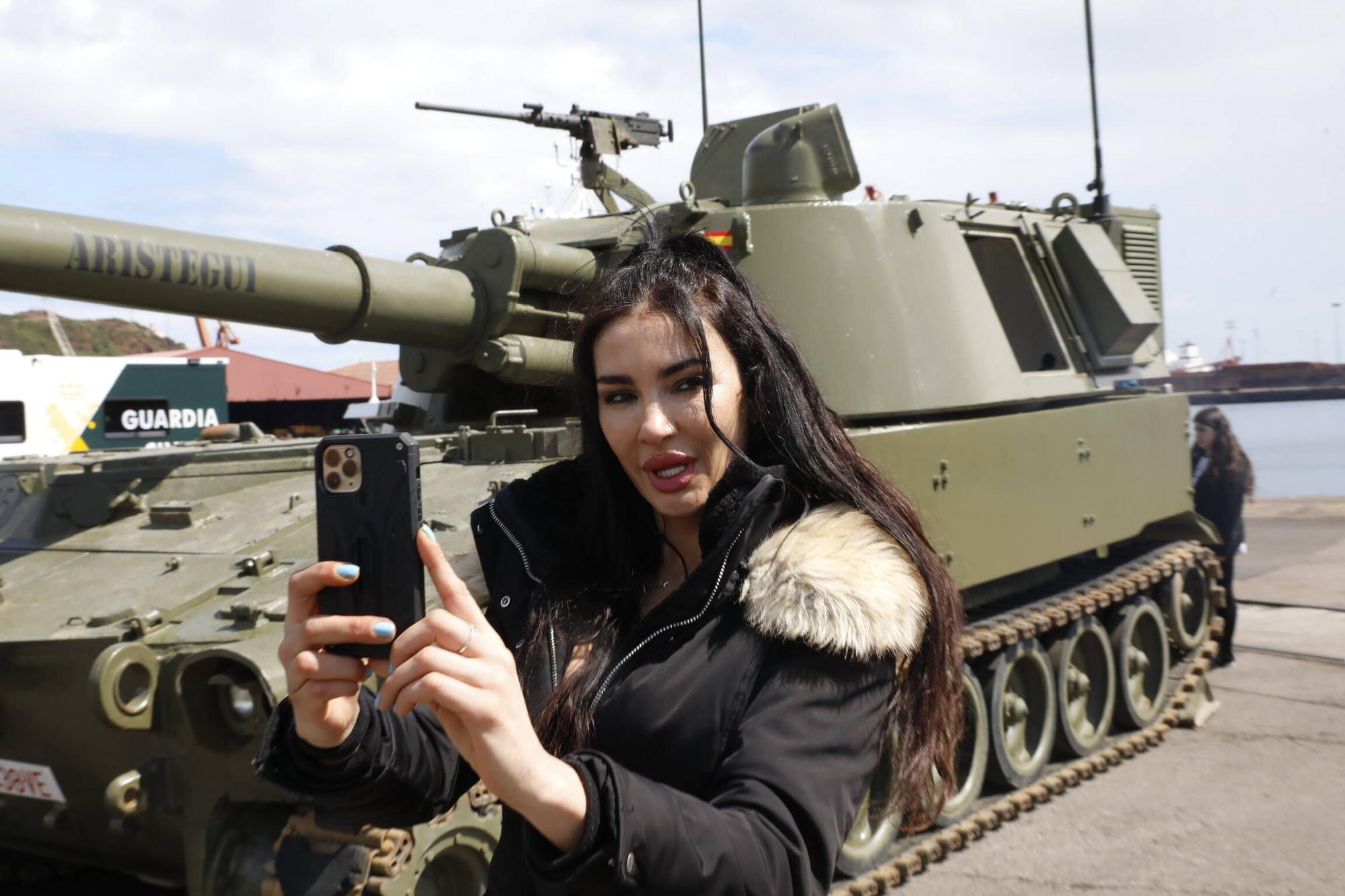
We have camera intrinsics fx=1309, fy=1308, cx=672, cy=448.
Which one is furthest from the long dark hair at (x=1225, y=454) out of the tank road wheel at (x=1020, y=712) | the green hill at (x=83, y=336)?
the green hill at (x=83, y=336)

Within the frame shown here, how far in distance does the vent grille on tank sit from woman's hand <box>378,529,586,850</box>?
23.0ft

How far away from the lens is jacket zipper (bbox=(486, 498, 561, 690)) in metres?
1.76

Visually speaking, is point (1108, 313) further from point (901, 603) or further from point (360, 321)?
point (901, 603)

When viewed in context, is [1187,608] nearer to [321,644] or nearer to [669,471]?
[669,471]

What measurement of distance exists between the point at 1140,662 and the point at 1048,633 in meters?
1.07

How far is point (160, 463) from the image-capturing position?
5.24m

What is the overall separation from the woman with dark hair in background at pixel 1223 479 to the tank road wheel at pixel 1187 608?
3.27ft

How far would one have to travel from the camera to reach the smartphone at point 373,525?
56.2 inches

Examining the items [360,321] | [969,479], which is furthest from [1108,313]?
[360,321]

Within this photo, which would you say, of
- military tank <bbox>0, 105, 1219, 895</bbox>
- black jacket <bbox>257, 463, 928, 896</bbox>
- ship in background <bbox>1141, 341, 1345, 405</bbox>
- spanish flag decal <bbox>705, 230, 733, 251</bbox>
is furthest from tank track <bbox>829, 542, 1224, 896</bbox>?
ship in background <bbox>1141, 341, 1345, 405</bbox>

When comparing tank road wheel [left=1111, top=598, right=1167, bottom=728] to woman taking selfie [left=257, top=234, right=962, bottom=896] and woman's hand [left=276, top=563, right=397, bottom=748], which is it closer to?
woman taking selfie [left=257, top=234, right=962, bottom=896]

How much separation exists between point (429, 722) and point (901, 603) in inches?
27.1

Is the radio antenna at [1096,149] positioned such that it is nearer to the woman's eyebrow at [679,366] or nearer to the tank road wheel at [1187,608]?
the tank road wheel at [1187,608]

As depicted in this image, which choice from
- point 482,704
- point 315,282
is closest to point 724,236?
point 315,282
